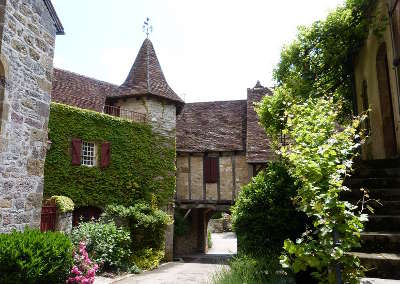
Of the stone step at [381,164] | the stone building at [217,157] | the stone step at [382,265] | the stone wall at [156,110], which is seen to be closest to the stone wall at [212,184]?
the stone building at [217,157]

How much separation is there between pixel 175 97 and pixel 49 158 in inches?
262

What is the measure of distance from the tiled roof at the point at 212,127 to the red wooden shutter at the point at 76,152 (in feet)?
17.8

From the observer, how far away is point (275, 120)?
9.73 metres

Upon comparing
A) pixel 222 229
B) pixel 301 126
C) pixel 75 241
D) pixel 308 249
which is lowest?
pixel 222 229

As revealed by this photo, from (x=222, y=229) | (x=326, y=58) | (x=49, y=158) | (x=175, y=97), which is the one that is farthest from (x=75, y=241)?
(x=222, y=229)

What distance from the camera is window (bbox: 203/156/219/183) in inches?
645

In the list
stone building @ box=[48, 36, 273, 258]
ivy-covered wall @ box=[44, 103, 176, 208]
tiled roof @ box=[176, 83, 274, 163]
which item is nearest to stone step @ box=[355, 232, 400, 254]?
ivy-covered wall @ box=[44, 103, 176, 208]

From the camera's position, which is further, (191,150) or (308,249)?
(191,150)

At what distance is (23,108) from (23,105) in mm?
57

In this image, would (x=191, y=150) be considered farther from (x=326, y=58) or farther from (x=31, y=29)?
(x=31, y=29)

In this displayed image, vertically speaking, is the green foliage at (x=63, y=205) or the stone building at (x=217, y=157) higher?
the stone building at (x=217, y=157)

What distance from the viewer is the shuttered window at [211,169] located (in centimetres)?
1638

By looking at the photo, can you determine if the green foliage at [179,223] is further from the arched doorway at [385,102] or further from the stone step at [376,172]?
the stone step at [376,172]

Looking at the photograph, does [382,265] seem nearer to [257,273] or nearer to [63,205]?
[257,273]
